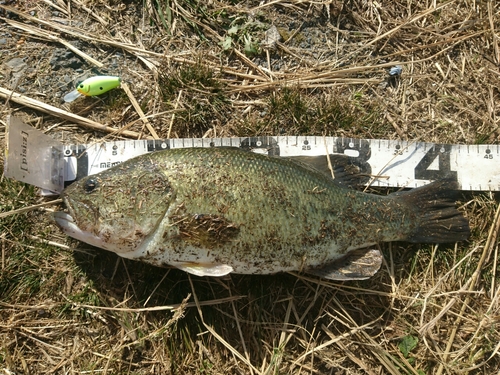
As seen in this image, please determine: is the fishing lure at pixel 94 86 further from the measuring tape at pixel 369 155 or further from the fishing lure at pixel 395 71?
the fishing lure at pixel 395 71

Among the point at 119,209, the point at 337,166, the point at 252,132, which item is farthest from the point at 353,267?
the point at 119,209

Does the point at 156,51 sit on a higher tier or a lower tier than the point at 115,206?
higher

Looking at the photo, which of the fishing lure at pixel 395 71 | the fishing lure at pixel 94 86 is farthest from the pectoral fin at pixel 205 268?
the fishing lure at pixel 395 71

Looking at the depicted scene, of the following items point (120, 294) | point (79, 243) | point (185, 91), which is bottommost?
point (120, 294)

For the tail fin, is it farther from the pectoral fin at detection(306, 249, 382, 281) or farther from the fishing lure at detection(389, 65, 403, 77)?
the fishing lure at detection(389, 65, 403, 77)

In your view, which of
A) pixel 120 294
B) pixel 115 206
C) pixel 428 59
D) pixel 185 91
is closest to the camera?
pixel 115 206

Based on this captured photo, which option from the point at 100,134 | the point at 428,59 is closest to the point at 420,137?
the point at 428,59

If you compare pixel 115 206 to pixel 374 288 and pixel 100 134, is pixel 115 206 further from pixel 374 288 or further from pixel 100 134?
pixel 374 288
